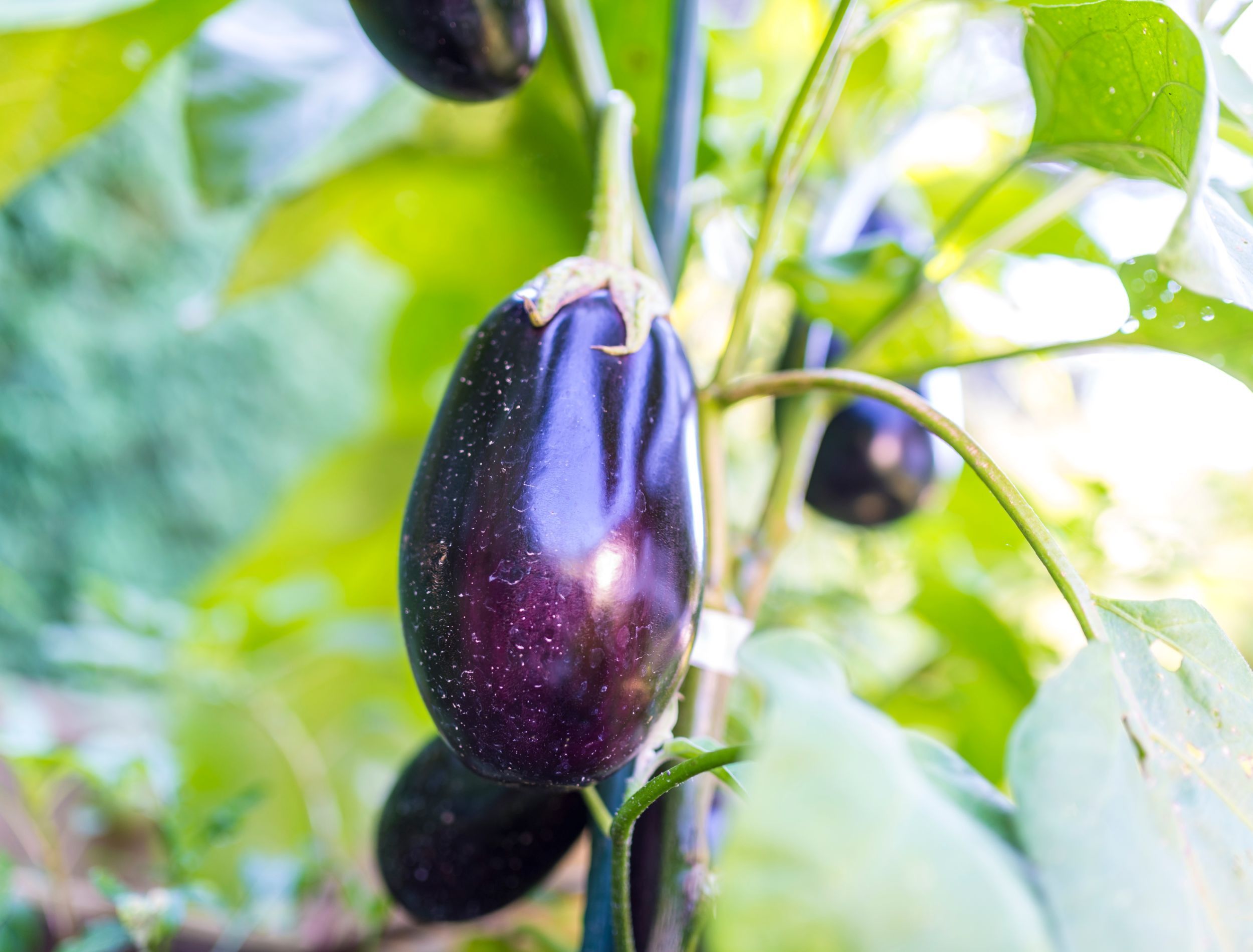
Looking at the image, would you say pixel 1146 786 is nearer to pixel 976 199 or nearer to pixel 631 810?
pixel 631 810

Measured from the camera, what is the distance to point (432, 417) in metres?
0.65

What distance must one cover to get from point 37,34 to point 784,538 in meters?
0.38

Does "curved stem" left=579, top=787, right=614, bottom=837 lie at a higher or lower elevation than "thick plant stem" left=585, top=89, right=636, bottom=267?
lower

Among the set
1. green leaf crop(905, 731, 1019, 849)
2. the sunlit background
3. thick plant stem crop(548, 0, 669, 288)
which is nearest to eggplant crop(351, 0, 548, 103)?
thick plant stem crop(548, 0, 669, 288)

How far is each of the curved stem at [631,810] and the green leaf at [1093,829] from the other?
49mm

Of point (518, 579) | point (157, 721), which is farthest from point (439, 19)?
point (157, 721)

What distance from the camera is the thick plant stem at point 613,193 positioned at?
0.25m

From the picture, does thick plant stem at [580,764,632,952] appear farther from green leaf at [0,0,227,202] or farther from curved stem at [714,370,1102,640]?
green leaf at [0,0,227,202]

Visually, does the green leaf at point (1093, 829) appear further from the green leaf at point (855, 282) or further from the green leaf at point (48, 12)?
the green leaf at point (48, 12)

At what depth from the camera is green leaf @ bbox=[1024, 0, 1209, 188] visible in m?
0.19

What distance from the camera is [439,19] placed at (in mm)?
244

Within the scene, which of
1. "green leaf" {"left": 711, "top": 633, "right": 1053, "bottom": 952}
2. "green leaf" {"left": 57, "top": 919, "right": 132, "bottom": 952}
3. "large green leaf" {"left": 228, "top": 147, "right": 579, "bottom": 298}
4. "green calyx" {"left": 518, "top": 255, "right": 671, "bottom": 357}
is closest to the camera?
"green leaf" {"left": 711, "top": 633, "right": 1053, "bottom": 952}

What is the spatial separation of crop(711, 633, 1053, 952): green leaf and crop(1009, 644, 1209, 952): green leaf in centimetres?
1

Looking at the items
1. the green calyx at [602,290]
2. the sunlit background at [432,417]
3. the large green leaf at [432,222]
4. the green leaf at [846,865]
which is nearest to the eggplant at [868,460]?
the sunlit background at [432,417]
